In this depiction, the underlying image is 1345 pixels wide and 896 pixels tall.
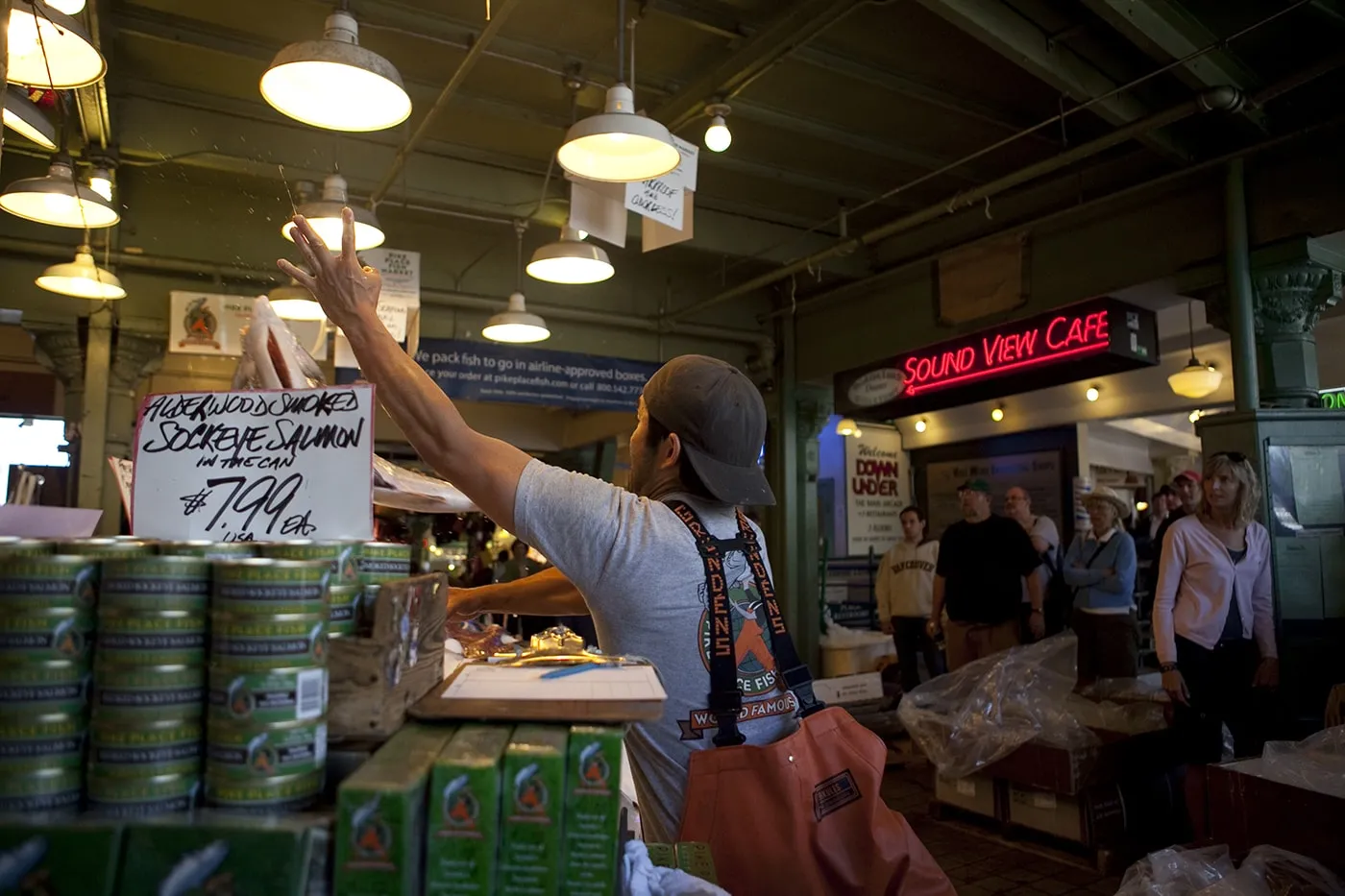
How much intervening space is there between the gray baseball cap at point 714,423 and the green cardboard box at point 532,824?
825mm

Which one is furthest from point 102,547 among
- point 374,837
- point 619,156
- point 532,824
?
point 619,156

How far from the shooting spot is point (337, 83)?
3.48 m

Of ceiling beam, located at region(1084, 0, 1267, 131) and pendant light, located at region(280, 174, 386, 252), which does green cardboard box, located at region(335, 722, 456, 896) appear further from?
ceiling beam, located at region(1084, 0, 1267, 131)

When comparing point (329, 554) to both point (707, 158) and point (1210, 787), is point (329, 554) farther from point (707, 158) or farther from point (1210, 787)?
point (707, 158)

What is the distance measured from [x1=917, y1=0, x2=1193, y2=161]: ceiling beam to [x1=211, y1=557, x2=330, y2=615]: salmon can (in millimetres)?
4284

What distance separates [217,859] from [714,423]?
114 cm

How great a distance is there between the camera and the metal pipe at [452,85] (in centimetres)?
394

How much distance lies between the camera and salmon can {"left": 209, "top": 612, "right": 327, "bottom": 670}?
0.98m

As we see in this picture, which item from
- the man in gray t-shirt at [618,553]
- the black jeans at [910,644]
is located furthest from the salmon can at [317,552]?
the black jeans at [910,644]

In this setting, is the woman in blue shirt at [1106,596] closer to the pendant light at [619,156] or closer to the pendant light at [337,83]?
the pendant light at [619,156]

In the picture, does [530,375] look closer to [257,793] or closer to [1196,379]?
[1196,379]

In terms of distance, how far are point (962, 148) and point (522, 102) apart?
11.1 feet

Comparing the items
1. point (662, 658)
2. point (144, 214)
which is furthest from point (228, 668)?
point (144, 214)

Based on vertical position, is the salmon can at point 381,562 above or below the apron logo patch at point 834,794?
above
